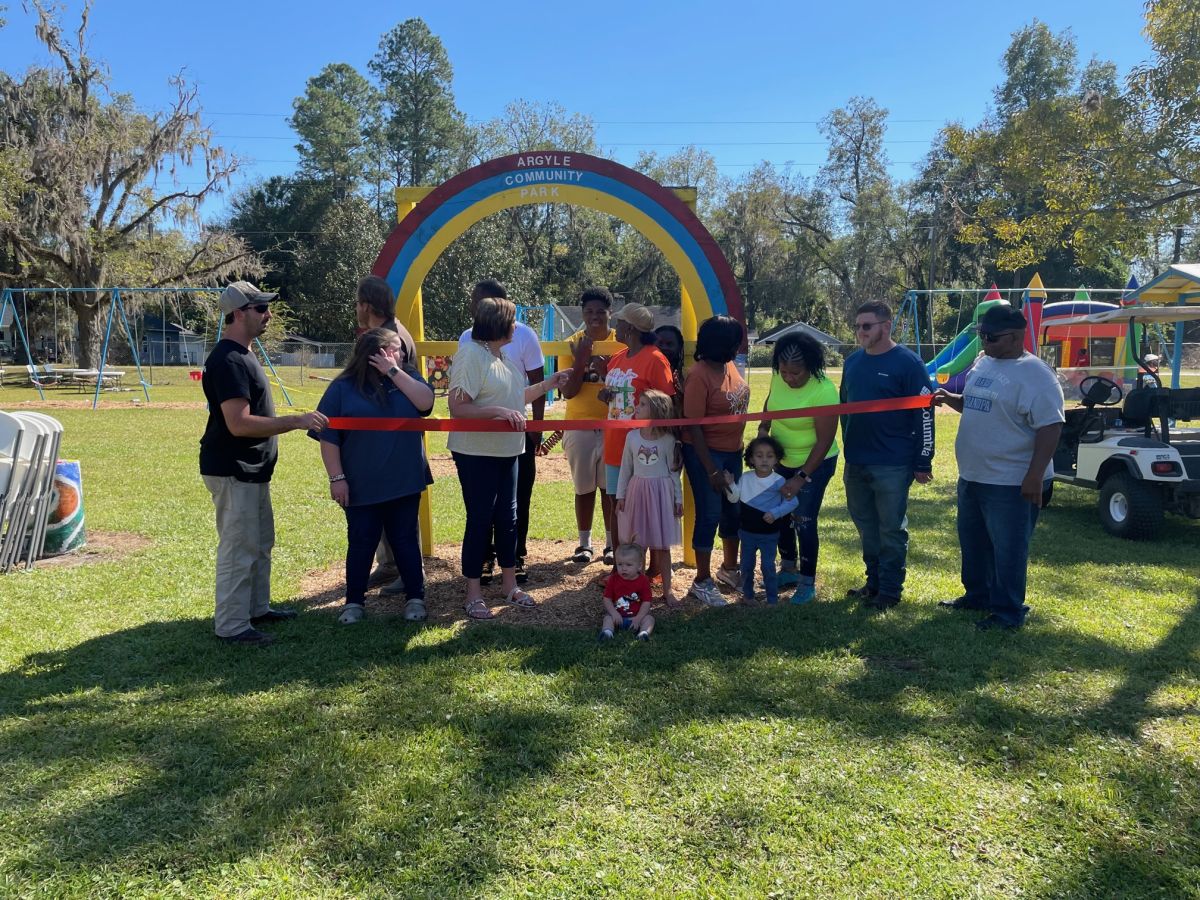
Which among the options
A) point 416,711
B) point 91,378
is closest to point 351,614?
point 416,711

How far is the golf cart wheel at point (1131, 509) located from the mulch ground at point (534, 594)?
4.31 metres

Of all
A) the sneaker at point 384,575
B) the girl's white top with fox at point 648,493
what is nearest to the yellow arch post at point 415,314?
the sneaker at point 384,575

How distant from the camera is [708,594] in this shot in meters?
5.20

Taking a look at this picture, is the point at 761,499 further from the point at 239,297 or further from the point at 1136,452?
the point at 1136,452

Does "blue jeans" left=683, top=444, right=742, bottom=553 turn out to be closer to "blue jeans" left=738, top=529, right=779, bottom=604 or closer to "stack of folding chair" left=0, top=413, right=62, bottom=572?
"blue jeans" left=738, top=529, right=779, bottom=604

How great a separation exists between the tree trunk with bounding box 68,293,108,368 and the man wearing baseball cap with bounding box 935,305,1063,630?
33.1m

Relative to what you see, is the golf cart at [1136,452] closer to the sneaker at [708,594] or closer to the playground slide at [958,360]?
the sneaker at [708,594]

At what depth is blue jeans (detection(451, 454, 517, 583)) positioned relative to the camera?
471 centimetres

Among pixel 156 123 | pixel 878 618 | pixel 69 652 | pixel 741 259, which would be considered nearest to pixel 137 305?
pixel 156 123

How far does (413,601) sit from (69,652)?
5.95 ft

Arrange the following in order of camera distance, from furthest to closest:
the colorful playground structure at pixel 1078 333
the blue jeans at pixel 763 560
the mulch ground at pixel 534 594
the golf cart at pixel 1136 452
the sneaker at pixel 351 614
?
1. the colorful playground structure at pixel 1078 333
2. the golf cart at pixel 1136 452
3. the blue jeans at pixel 763 560
4. the mulch ground at pixel 534 594
5. the sneaker at pixel 351 614

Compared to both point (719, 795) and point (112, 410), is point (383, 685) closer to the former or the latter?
point (719, 795)

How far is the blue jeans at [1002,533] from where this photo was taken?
15.1 ft

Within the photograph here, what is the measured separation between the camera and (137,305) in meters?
30.5
